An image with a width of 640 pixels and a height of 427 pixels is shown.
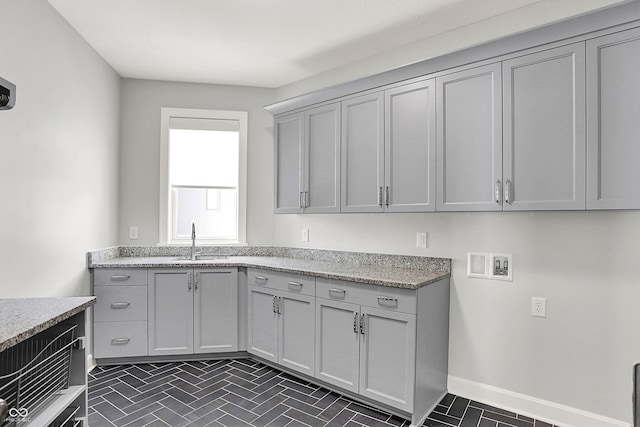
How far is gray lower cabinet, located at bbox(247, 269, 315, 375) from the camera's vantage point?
294 centimetres

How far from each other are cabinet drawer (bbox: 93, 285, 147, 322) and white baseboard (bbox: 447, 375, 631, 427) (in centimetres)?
→ 266

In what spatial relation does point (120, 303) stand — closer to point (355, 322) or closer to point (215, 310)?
point (215, 310)

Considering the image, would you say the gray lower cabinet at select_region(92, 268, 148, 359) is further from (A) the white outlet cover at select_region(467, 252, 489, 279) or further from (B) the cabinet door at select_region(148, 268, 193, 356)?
(A) the white outlet cover at select_region(467, 252, 489, 279)

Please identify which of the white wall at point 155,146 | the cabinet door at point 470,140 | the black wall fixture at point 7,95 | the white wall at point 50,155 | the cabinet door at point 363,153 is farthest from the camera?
the white wall at point 155,146

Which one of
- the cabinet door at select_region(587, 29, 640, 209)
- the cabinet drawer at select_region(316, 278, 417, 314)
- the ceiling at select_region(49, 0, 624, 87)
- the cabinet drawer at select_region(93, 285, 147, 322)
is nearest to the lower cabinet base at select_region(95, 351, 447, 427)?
the cabinet drawer at select_region(93, 285, 147, 322)

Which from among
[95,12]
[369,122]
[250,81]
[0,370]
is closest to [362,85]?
[369,122]

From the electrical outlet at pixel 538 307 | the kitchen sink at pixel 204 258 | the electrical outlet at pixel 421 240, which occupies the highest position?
the electrical outlet at pixel 421 240

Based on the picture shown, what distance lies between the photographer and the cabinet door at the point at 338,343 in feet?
8.70

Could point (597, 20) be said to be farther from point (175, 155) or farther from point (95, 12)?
point (175, 155)

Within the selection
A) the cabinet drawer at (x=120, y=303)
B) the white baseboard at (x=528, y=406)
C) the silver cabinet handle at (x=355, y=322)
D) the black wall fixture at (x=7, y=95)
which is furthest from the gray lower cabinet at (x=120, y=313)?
the white baseboard at (x=528, y=406)

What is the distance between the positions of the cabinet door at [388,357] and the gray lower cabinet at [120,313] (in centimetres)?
202

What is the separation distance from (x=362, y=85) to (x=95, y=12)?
6.57ft

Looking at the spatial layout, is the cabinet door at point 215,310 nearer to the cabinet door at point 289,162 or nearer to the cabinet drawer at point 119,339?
the cabinet drawer at point 119,339

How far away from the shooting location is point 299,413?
8.38ft
